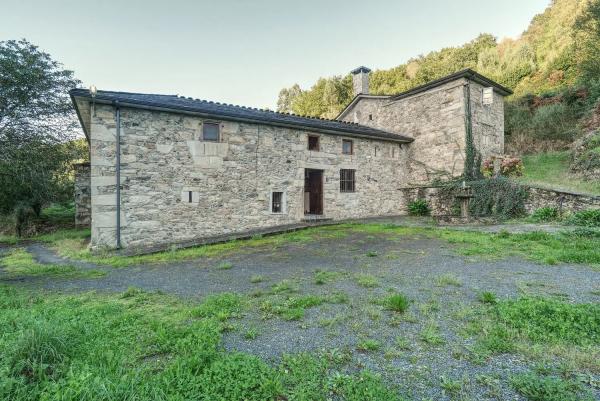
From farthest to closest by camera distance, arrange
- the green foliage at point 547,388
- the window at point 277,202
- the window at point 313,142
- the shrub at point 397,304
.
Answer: the window at point 313,142
the window at point 277,202
the shrub at point 397,304
the green foliage at point 547,388

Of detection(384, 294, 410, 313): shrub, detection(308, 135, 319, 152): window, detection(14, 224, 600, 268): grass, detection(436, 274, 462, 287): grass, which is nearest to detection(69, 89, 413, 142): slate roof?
detection(308, 135, 319, 152): window

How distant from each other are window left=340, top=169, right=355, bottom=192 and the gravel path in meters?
5.70

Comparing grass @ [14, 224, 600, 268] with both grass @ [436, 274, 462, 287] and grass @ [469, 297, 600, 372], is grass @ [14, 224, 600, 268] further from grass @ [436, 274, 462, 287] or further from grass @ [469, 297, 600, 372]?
grass @ [469, 297, 600, 372]

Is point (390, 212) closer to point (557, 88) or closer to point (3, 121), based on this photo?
point (557, 88)

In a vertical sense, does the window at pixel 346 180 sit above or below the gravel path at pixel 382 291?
above

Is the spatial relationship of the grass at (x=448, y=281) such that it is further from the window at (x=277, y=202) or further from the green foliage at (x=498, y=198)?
the window at (x=277, y=202)

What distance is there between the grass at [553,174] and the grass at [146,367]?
11.2 metres

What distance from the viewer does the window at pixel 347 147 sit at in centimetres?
1277

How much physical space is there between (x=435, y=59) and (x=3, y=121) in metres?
36.1

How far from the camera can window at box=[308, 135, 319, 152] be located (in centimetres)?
1201

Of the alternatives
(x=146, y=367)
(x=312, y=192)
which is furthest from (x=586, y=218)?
(x=146, y=367)

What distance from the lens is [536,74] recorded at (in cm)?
1978

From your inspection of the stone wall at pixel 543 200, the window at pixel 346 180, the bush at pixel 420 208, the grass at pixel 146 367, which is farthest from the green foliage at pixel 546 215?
the grass at pixel 146 367

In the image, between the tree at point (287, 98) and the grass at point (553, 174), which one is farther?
the tree at point (287, 98)
